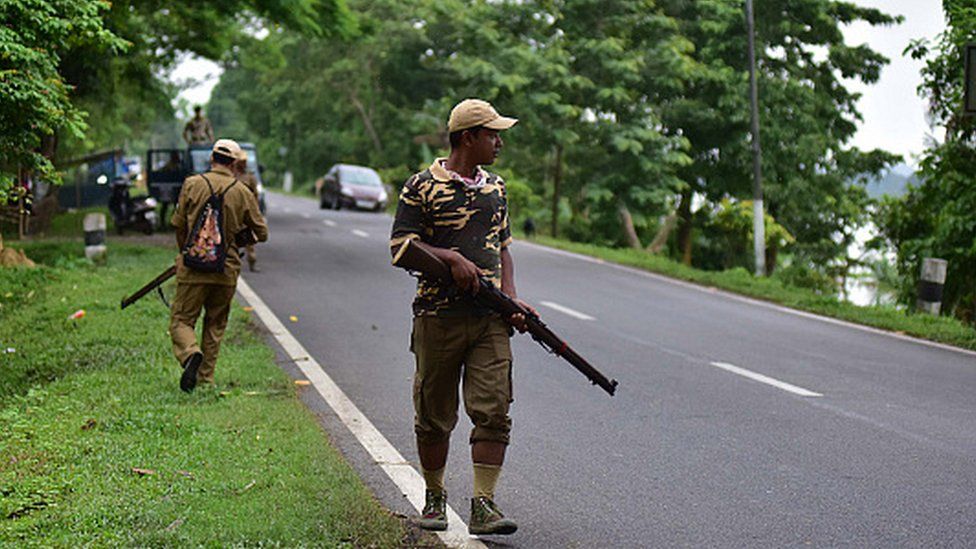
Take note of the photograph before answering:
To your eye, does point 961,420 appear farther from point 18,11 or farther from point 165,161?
point 165,161

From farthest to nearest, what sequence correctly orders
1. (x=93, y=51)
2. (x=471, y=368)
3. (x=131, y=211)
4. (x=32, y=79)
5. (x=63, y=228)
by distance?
(x=63, y=228) < (x=131, y=211) < (x=93, y=51) < (x=32, y=79) < (x=471, y=368)

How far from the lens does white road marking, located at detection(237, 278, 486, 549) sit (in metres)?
5.28

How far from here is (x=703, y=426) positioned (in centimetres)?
769

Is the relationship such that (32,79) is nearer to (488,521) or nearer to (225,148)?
(225,148)

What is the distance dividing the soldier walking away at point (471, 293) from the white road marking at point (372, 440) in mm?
100

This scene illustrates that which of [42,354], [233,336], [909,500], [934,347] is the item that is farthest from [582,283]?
[909,500]

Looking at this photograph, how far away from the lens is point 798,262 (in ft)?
114

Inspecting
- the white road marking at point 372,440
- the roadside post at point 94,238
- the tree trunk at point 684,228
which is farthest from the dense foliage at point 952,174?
the tree trunk at point 684,228

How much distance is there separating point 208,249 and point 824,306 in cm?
1037

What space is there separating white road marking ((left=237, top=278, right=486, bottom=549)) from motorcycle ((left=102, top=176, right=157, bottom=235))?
14.0 meters

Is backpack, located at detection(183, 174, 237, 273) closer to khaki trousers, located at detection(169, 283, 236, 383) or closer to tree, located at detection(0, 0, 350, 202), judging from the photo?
khaki trousers, located at detection(169, 283, 236, 383)

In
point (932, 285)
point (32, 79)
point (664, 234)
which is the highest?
point (32, 79)

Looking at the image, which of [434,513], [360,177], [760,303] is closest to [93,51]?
[760,303]

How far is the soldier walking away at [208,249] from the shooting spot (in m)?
8.08
